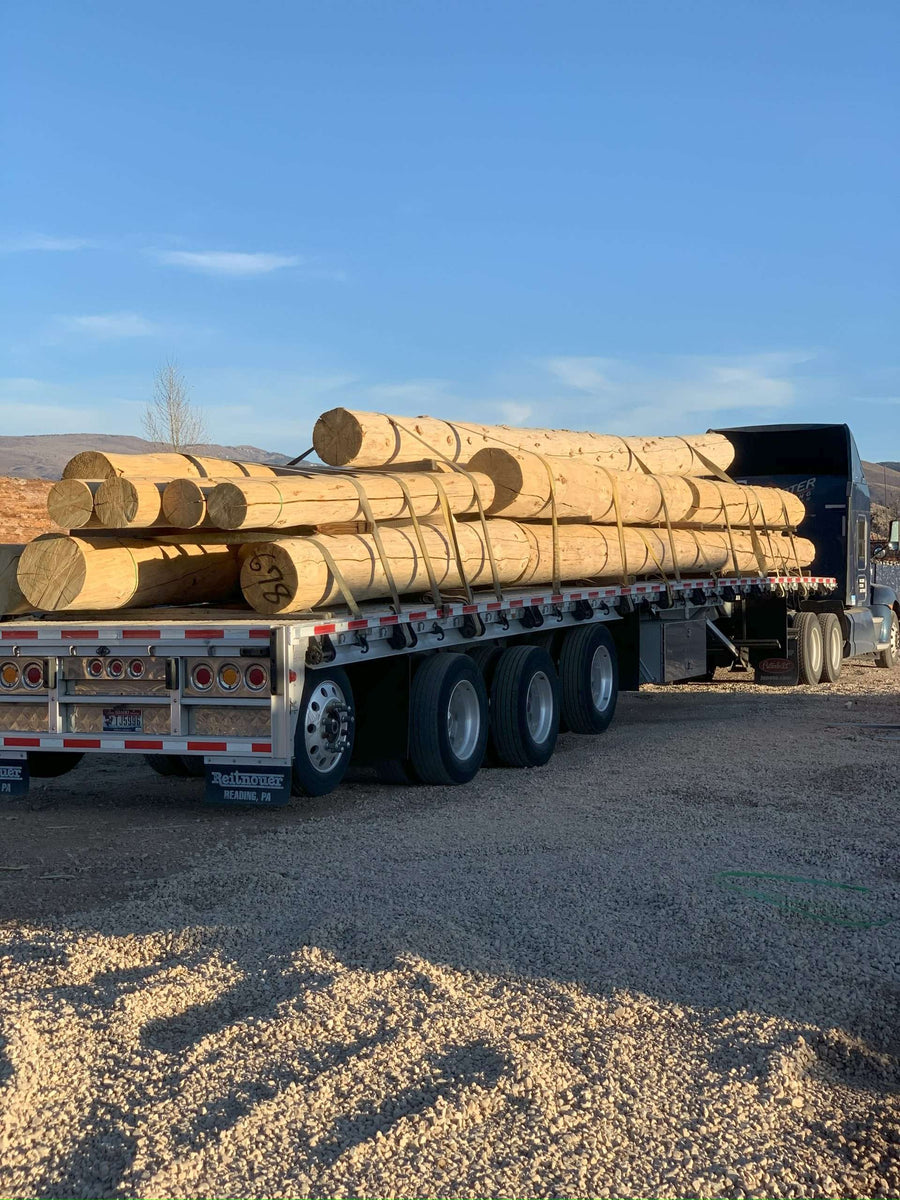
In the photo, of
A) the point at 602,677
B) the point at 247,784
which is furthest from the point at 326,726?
the point at 602,677

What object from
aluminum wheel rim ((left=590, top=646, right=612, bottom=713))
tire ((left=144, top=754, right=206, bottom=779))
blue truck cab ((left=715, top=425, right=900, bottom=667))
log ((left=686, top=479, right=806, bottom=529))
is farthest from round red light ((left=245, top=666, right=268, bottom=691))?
blue truck cab ((left=715, top=425, right=900, bottom=667))

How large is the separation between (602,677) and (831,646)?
6.71 m

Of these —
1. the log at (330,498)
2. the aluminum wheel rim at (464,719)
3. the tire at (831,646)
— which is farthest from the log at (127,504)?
the tire at (831,646)

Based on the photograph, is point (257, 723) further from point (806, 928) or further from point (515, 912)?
point (806, 928)

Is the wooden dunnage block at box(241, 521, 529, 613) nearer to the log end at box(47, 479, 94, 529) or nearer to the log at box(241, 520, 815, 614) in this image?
the log at box(241, 520, 815, 614)

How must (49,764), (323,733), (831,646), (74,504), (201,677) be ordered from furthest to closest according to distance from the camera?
1. (831,646)
2. (49,764)
3. (74,504)
4. (323,733)
5. (201,677)

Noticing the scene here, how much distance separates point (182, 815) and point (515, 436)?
5536mm

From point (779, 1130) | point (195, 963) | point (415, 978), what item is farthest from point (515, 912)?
point (779, 1130)

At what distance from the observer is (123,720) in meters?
8.98

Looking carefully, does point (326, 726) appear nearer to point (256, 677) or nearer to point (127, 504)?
point (256, 677)

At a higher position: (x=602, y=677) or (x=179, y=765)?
(x=602, y=677)

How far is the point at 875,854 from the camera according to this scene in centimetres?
771

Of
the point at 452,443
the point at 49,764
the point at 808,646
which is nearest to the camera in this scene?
the point at 49,764

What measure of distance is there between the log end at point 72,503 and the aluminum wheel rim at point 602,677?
5827mm
